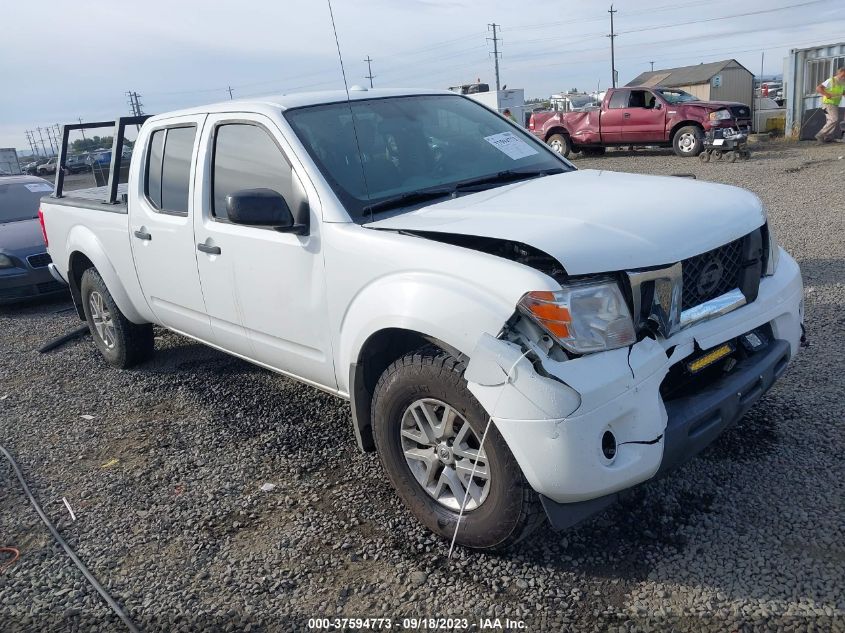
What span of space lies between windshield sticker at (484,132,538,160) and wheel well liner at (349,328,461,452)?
1426mm

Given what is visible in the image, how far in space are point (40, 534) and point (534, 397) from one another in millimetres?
2611

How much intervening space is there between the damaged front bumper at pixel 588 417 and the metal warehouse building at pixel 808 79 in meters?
18.7

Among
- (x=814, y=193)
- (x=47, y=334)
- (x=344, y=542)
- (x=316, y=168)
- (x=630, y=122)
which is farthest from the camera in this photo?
(x=630, y=122)

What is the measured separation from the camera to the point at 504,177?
3693 mm

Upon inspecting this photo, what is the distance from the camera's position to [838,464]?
3260mm

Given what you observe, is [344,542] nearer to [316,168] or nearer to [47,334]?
[316,168]

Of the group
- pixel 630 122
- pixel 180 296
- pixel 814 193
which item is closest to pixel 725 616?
pixel 180 296

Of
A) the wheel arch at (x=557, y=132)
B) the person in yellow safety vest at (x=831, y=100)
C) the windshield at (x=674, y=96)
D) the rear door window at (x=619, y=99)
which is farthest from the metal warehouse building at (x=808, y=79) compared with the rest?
the wheel arch at (x=557, y=132)

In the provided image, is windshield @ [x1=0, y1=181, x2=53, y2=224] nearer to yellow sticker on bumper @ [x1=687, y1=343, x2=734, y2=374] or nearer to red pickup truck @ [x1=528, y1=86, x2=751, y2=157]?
yellow sticker on bumper @ [x1=687, y1=343, x2=734, y2=374]

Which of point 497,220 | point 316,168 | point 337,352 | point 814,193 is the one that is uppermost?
point 316,168

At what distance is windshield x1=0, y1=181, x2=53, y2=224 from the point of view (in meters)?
9.36

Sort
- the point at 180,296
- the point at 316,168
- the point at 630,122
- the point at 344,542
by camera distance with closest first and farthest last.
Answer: the point at 344,542
the point at 316,168
the point at 180,296
the point at 630,122

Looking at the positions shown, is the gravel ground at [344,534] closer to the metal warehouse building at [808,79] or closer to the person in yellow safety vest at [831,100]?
the person in yellow safety vest at [831,100]

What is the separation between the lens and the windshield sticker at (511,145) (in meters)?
3.94
